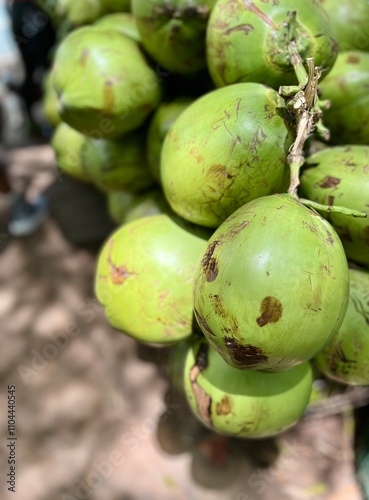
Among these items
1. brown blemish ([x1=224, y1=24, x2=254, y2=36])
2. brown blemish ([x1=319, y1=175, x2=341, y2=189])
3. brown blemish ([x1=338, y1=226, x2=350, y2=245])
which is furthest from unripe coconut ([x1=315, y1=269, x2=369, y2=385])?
brown blemish ([x1=224, y1=24, x2=254, y2=36])

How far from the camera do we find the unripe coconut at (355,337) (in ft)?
3.62

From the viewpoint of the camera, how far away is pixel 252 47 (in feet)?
3.65

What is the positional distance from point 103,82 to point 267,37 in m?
0.50

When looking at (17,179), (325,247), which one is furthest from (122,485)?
(17,179)

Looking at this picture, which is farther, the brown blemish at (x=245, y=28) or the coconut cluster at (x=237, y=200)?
the brown blemish at (x=245, y=28)

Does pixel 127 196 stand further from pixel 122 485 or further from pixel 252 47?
pixel 122 485

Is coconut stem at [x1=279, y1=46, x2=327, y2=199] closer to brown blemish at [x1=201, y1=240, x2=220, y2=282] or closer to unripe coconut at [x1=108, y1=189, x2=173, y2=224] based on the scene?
brown blemish at [x1=201, y1=240, x2=220, y2=282]

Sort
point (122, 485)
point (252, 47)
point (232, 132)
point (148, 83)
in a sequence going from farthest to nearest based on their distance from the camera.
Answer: point (122, 485), point (148, 83), point (252, 47), point (232, 132)

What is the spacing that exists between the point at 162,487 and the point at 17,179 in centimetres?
247

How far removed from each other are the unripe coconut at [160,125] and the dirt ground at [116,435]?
101cm

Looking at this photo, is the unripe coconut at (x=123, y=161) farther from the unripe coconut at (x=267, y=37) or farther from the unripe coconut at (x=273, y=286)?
the unripe coconut at (x=273, y=286)

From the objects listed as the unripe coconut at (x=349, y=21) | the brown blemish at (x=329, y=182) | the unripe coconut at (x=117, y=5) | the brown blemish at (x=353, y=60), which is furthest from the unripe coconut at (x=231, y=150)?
the unripe coconut at (x=117, y=5)

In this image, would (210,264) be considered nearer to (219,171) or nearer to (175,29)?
(219,171)

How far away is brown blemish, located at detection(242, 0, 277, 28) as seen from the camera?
1100 mm
